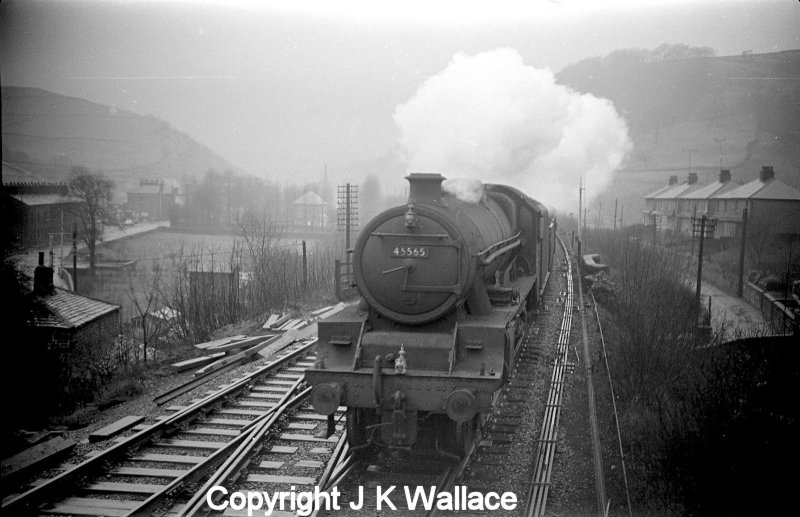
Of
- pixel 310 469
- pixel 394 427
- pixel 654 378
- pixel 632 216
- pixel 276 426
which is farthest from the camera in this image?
pixel 632 216

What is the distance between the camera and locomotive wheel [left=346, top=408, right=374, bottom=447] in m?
6.58

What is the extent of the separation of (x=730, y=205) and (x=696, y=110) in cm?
1714

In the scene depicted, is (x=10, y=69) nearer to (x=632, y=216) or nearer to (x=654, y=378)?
(x=654, y=378)

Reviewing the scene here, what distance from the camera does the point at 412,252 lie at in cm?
655

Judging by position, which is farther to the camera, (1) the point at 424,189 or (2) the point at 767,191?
(2) the point at 767,191

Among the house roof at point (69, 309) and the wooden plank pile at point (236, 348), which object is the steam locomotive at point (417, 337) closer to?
the wooden plank pile at point (236, 348)

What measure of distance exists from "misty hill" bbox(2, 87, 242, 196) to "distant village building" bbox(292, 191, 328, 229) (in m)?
8.59

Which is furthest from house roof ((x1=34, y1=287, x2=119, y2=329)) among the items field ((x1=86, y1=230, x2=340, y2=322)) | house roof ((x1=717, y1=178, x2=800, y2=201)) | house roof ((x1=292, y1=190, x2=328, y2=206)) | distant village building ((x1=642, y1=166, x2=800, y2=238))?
house roof ((x1=292, y1=190, x2=328, y2=206))

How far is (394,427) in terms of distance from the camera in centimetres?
600

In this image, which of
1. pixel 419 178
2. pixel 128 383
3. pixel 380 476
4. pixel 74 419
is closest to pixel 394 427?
pixel 380 476

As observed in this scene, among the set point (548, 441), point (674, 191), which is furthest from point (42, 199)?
point (674, 191)

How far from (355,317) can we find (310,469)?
5.93 ft

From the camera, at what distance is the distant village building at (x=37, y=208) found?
9.75m

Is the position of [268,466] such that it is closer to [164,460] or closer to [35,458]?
[164,460]
